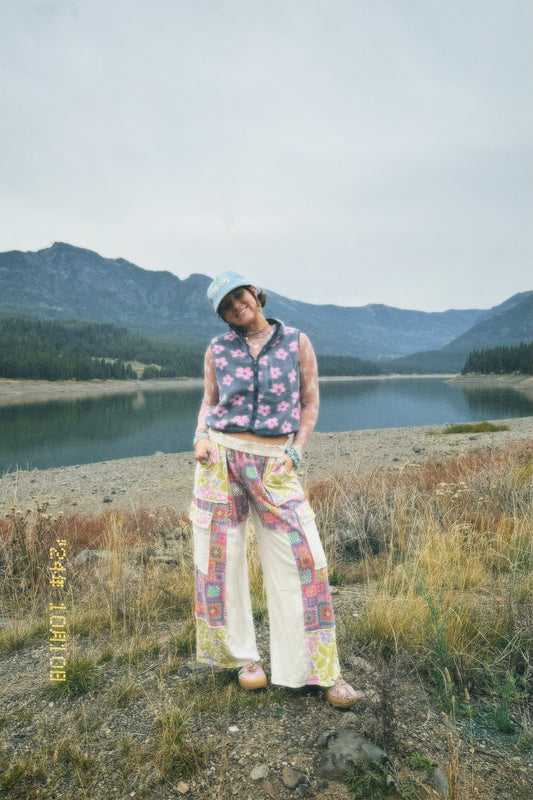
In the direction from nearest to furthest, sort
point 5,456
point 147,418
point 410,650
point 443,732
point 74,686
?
point 443,732, point 74,686, point 410,650, point 5,456, point 147,418

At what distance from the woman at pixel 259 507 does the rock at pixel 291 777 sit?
42cm

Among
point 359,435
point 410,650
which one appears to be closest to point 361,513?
point 410,650

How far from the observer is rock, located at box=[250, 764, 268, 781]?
1706 millimetres

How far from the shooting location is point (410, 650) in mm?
2482

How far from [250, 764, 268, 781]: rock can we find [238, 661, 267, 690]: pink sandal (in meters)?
0.49

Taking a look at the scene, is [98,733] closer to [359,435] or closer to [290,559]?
[290,559]

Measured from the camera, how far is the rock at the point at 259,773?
5.60ft

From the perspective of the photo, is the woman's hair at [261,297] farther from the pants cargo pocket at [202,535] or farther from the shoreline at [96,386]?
the shoreline at [96,386]

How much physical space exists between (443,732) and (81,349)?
112763 millimetres

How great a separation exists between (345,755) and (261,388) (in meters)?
1.50

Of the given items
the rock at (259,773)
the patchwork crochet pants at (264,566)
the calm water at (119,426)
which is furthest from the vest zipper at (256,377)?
the calm water at (119,426)

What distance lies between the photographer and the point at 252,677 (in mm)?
2264
